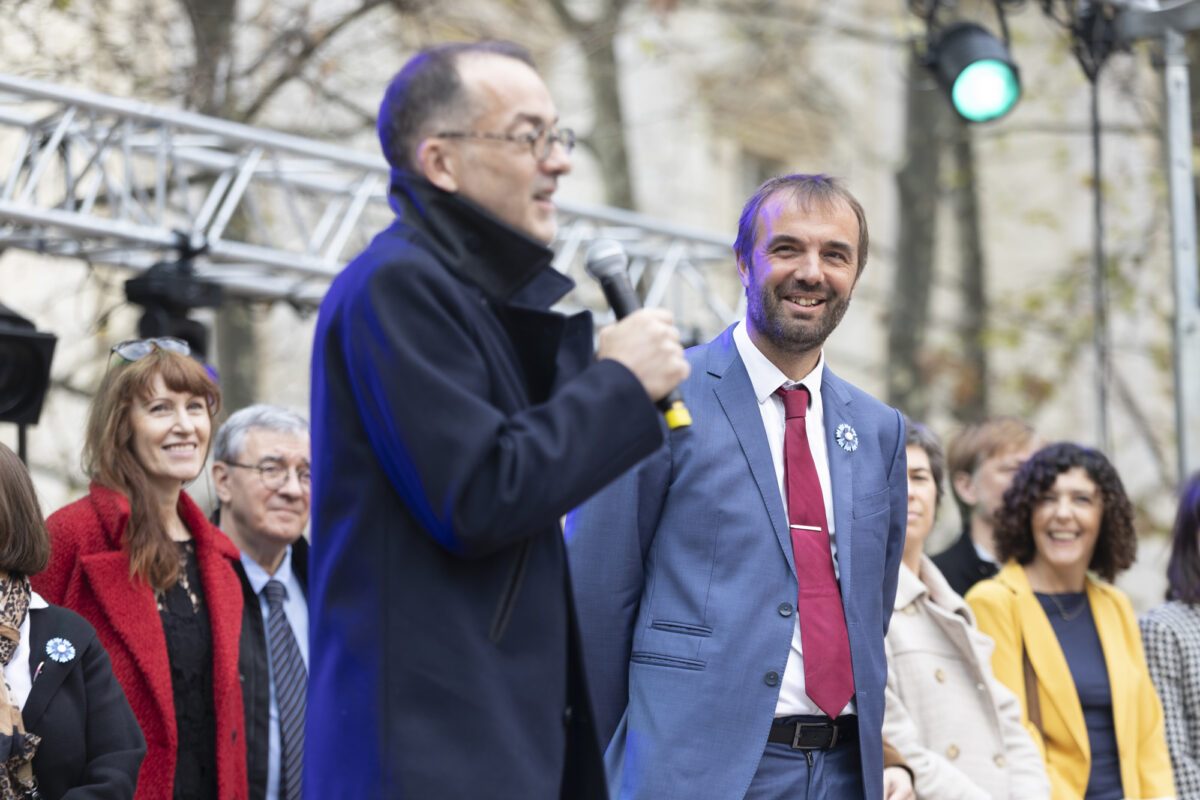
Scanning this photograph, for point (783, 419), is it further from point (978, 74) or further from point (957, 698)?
point (978, 74)

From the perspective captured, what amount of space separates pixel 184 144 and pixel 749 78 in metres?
9.37

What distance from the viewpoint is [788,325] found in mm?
3502

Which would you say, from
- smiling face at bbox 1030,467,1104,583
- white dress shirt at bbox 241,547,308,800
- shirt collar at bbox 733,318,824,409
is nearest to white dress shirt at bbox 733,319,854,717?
shirt collar at bbox 733,318,824,409

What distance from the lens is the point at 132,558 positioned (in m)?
4.20

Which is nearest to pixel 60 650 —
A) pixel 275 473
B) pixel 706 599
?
pixel 275 473

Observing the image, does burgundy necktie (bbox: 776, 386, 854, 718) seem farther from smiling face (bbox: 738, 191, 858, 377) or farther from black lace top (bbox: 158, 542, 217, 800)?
black lace top (bbox: 158, 542, 217, 800)

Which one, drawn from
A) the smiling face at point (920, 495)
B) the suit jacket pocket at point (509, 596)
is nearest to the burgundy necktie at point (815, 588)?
the suit jacket pocket at point (509, 596)

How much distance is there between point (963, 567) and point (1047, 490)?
671mm

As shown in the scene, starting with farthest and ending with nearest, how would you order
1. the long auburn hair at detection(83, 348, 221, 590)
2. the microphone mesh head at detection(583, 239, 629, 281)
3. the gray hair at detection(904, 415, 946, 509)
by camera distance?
the gray hair at detection(904, 415, 946, 509) < the long auburn hair at detection(83, 348, 221, 590) < the microphone mesh head at detection(583, 239, 629, 281)

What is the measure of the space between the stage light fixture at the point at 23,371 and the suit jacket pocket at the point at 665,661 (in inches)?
131

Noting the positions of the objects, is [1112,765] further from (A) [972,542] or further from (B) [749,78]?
(B) [749,78]

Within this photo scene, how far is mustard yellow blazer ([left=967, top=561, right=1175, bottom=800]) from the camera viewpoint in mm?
5012

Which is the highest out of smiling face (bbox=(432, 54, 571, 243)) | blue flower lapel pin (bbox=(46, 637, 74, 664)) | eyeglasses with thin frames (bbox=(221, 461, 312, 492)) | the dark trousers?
smiling face (bbox=(432, 54, 571, 243))

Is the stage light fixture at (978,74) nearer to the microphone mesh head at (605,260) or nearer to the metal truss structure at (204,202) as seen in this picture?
the metal truss structure at (204,202)
